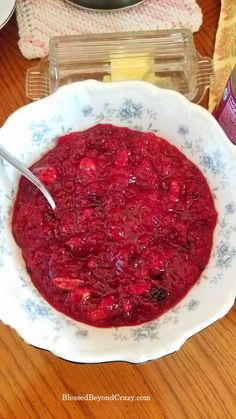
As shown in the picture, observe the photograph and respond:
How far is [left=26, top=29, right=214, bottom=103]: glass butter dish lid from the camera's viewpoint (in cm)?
107

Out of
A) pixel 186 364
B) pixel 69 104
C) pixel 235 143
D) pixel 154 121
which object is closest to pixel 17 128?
pixel 69 104

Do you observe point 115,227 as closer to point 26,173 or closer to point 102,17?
point 26,173

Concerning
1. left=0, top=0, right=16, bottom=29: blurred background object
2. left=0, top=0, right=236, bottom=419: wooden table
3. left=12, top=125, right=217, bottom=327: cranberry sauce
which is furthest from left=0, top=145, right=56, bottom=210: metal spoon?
left=0, top=0, right=16, bottom=29: blurred background object

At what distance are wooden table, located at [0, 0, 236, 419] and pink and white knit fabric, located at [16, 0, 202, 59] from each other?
22.9 inches

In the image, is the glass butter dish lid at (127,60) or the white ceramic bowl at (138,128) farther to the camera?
the glass butter dish lid at (127,60)

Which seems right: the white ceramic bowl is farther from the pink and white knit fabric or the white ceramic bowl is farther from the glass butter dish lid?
the pink and white knit fabric

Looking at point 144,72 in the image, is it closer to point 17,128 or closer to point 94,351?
point 17,128

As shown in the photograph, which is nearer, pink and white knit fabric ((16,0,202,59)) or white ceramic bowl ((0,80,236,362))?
white ceramic bowl ((0,80,236,362))

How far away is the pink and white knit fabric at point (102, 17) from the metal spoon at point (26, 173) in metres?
0.36

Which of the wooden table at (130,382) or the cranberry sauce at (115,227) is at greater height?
the cranberry sauce at (115,227)

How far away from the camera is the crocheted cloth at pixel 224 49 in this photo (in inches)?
42.3

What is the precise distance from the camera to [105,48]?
1.08m

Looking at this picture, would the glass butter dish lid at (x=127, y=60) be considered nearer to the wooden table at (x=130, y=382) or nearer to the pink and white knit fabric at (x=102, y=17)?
the pink and white knit fabric at (x=102, y=17)

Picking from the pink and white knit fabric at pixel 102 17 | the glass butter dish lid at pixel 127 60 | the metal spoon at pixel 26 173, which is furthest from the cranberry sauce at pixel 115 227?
the pink and white knit fabric at pixel 102 17
